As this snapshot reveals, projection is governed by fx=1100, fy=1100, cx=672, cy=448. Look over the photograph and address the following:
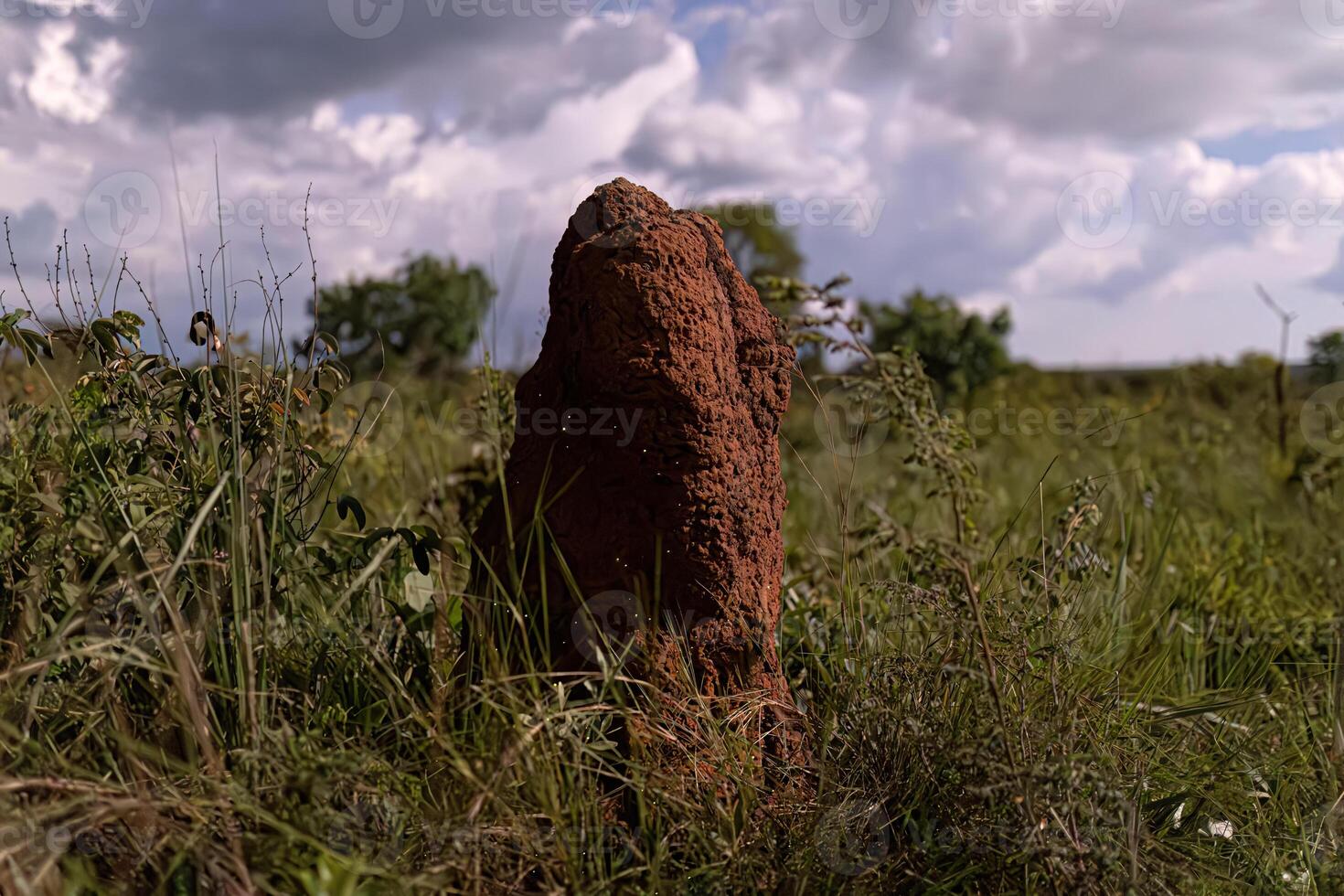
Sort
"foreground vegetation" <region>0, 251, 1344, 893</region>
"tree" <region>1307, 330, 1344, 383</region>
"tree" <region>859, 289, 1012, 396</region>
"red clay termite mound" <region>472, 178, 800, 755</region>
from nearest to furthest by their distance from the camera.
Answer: "foreground vegetation" <region>0, 251, 1344, 893</region> → "red clay termite mound" <region>472, 178, 800, 755</region> → "tree" <region>1307, 330, 1344, 383</region> → "tree" <region>859, 289, 1012, 396</region>

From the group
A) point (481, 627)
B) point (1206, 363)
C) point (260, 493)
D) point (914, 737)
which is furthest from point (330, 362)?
point (1206, 363)

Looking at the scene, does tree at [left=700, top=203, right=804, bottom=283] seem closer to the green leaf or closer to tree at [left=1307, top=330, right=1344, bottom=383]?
tree at [left=1307, top=330, right=1344, bottom=383]

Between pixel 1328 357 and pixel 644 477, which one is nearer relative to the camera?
pixel 644 477

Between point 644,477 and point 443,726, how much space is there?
62cm

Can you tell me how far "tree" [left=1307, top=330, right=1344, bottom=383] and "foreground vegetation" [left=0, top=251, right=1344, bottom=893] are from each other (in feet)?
13.8

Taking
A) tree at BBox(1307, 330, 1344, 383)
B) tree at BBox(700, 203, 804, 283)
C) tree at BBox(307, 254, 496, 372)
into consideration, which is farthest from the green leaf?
tree at BBox(700, 203, 804, 283)

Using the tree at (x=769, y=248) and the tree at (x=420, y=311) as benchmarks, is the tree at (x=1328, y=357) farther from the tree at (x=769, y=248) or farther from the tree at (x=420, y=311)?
the tree at (x=769, y=248)

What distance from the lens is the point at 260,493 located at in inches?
81.9

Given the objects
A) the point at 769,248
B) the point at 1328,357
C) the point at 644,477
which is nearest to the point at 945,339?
the point at 1328,357

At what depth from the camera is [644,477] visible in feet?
7.30

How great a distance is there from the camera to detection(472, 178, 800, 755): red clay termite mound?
2188 mm

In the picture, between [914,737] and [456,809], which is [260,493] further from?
[914,737]

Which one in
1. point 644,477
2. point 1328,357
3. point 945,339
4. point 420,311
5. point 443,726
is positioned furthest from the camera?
point 420,311

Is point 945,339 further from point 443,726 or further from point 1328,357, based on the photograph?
point 443,726
